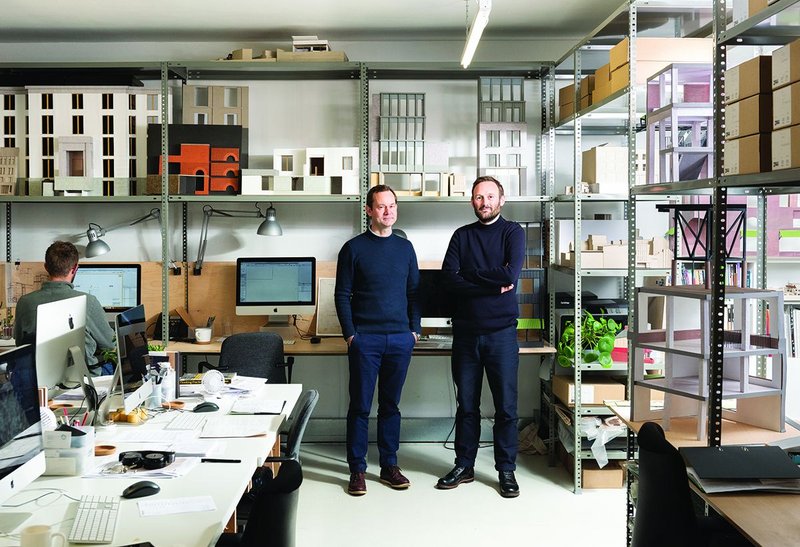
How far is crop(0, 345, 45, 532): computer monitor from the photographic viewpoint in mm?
1819

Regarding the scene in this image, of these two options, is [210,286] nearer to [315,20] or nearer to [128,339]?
[315,20]

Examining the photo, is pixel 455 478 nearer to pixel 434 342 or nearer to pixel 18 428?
pixel 434 342

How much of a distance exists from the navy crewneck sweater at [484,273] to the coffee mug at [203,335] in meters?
1.66

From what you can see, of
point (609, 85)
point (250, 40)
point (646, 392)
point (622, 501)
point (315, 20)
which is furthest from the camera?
point (250, 40)

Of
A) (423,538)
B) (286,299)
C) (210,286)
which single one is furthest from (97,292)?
(423,538)

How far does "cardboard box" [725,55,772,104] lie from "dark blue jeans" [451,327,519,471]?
2.11m

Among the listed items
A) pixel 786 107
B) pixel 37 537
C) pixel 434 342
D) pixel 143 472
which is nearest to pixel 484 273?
pixel 434 342

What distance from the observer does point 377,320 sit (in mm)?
4109

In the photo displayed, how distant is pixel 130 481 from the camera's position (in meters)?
2.22

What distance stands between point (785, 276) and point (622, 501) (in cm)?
193

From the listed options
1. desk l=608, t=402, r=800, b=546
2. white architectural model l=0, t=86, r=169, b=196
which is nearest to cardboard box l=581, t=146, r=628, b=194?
desk l=608, t=402, r=800, b=546

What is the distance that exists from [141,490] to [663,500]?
4.79 ft

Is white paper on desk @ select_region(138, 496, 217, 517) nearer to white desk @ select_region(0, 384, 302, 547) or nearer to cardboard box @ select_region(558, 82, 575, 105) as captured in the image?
white desk @ select_region(0, 384, 302, 547)

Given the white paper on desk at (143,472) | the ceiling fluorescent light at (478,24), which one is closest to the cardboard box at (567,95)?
the ceiling fluorescent light at (478,24)
